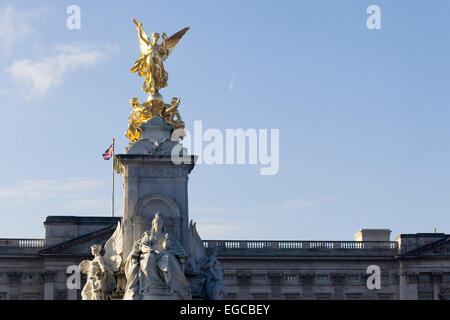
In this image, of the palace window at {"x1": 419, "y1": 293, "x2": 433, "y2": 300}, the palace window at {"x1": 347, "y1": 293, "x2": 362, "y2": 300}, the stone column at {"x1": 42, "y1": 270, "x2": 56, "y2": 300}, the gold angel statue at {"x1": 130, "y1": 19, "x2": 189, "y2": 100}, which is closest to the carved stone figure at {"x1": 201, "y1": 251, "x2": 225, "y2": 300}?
the gold angel statue at {"x1": 130, "y1": 19, "x2": 189, "y2": 100}

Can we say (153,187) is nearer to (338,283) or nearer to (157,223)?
(157,223)

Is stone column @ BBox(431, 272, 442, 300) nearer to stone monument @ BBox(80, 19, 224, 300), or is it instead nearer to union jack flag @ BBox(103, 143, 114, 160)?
union jack flag @ BBox(103, 143, 114, 160)

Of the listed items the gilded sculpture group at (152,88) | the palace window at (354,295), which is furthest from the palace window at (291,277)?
the gilded sculpture group at (152,88)

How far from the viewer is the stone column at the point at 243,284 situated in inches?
4033

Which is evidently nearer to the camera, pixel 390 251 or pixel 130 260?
pixel 130 260

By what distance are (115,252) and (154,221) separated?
2.79m

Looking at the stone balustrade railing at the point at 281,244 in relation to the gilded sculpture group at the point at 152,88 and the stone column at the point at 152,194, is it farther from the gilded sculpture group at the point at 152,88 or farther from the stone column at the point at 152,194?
the stone column at the point at 152,194

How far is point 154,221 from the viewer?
38562 millimetres
